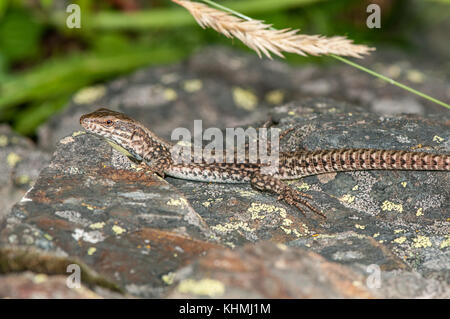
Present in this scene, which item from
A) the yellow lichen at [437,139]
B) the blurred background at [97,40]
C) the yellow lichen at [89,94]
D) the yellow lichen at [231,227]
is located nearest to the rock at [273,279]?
the yellow lichen at [231,227]

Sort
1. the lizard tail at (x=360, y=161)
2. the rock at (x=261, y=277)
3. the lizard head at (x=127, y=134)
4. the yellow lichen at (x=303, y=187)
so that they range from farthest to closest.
Answer: the lizard head at (x=127, y=134), the yellow lichen at (x=303, y=187), the lizard tail at (x=360, y=161), the rock at (x=261, y=277)

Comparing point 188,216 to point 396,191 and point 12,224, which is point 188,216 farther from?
point 396,191

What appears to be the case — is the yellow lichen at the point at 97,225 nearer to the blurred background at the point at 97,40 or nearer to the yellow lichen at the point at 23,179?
the yellow lichen at the point at 23,179

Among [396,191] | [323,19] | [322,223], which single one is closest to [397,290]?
[322,223]

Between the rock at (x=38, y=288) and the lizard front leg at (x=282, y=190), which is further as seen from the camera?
the lizard front leg at (x=282, y=190)

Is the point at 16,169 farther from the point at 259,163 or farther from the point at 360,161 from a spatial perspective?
the point at 360,161

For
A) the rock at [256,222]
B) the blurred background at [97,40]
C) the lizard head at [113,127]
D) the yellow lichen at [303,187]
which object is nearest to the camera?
the rock at [256,222]
